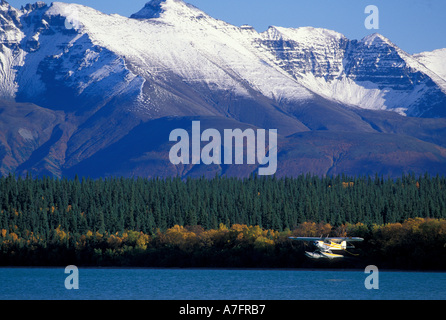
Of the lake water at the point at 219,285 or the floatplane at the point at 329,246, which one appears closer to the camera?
the lake water at the point at 219,285

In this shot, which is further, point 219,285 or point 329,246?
point 329,246

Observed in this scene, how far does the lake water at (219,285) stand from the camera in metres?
130

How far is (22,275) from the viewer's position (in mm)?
169625

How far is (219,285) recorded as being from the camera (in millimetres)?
145875

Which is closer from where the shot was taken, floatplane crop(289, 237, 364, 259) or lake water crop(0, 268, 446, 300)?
lake water crop(0, 268, 446, 300)

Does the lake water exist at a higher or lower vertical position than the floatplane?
lower

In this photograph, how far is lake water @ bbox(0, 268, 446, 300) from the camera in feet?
428

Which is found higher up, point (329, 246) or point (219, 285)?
point (329, 246)

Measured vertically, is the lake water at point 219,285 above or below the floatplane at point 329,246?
below
